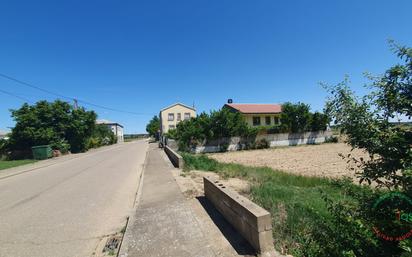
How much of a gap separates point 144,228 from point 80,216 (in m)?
2.26

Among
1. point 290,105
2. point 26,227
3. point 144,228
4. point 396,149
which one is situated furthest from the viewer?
point 290,105

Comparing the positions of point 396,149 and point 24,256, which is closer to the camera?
point 396,149

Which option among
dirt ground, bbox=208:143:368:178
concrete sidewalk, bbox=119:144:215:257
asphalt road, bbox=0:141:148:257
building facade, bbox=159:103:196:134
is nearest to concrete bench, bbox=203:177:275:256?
concrete sidewalk, bbox=119:144:215:257

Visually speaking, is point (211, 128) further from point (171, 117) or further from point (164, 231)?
point (171, 117)

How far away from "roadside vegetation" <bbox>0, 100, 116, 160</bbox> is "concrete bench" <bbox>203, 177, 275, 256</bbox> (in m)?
30.1

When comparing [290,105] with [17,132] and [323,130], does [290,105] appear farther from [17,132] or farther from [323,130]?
[17,132]

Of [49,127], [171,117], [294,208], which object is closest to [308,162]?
[294,208]

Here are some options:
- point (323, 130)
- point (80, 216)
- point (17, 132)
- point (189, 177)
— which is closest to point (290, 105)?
point (323, 130)

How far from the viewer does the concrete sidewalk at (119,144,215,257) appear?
152 inches

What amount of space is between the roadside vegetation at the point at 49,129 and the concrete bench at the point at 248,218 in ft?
98.9

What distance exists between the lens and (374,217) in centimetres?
282

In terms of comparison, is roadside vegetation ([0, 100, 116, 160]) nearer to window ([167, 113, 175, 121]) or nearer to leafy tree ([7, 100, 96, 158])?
leafy tree ([7, 100, 96, 158])

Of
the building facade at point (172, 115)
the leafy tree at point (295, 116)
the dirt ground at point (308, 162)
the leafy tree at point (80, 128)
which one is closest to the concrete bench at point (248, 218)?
the dirt ground at point (308, 162)

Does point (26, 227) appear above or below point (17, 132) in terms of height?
below
